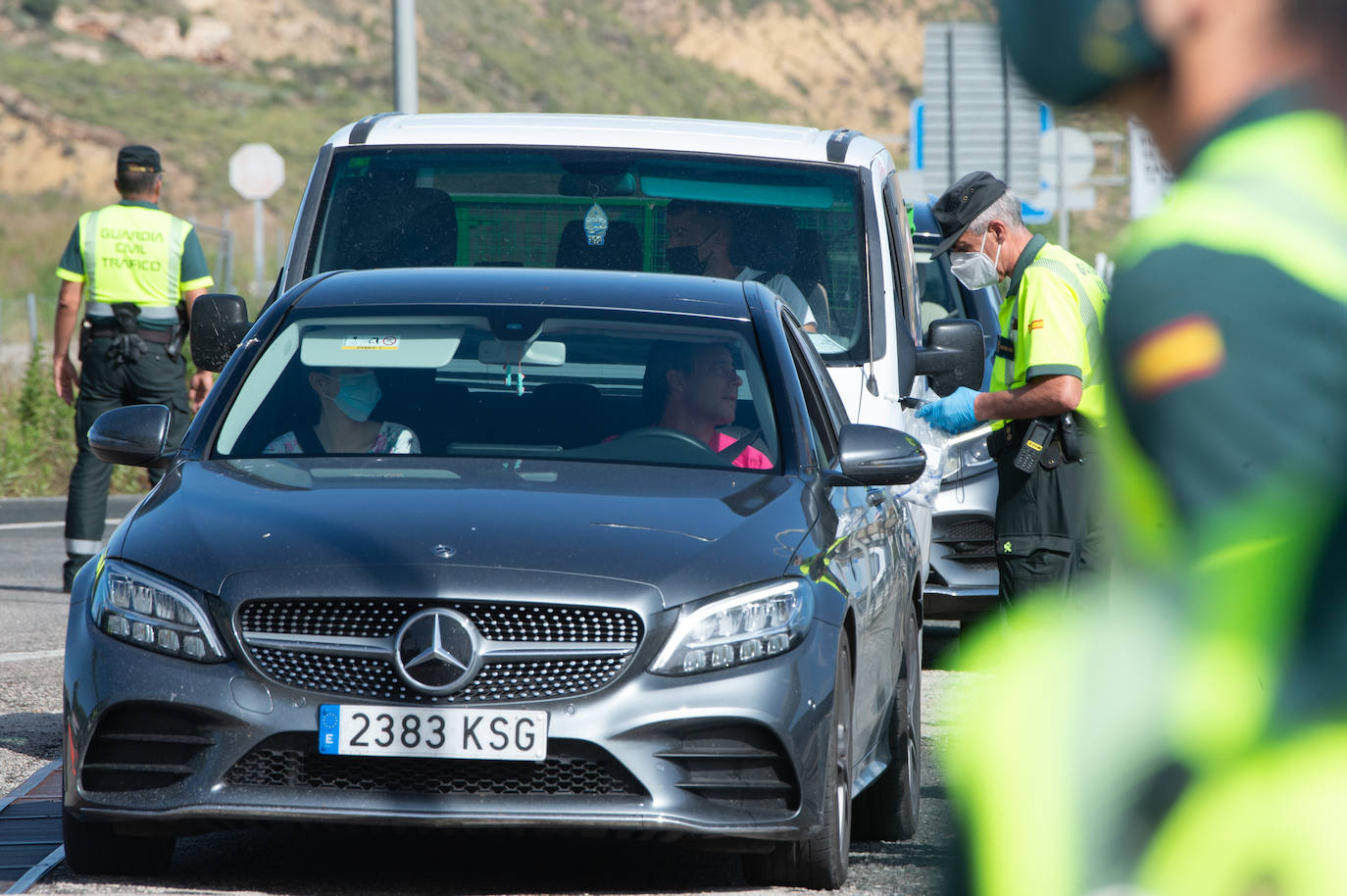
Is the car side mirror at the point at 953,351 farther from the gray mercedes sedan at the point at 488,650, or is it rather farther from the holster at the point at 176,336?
the holster at the point at 176,336

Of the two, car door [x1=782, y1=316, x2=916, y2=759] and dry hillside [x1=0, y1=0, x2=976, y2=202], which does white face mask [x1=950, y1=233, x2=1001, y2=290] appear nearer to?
car door [x1=782, y1=316, x2=916, y2=759]

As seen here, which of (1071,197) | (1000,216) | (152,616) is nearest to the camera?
(152,616)

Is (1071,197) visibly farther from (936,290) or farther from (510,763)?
(510,763)

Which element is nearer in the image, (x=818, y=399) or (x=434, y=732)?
(x=434, y=732)

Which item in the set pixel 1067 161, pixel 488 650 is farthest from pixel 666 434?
pixel 1067 161

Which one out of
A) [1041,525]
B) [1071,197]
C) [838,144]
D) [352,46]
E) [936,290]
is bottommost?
[1041,525]

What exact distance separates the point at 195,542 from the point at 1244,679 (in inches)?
158

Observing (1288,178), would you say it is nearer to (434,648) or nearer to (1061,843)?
(1061,843)

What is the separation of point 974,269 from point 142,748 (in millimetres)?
3718

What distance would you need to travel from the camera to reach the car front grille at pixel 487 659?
4680mm

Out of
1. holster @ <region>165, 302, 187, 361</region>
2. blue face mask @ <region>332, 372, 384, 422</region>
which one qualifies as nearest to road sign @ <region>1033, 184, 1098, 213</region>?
holster @ <region>165, 302, 187, 361</region>

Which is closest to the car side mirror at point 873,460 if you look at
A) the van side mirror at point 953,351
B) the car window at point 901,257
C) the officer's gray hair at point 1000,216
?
the officer's gray hair at point 1000,216

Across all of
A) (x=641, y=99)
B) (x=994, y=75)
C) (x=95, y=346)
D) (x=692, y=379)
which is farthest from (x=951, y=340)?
(x=641, y=99)

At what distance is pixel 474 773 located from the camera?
4.66 meters
